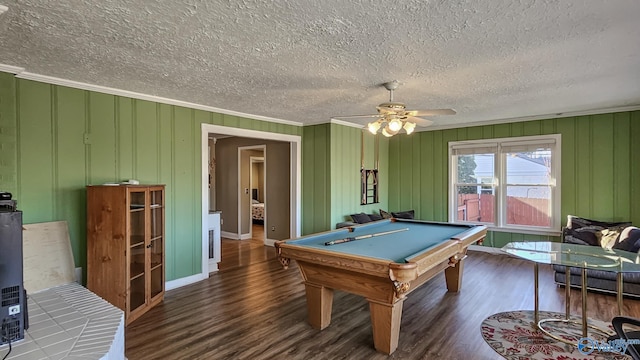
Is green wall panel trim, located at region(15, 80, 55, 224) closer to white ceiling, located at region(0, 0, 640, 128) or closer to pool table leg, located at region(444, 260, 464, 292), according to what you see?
white ceiling, located at region(0, 0, 640, 128)

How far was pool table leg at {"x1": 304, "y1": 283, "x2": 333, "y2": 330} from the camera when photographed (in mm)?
3135

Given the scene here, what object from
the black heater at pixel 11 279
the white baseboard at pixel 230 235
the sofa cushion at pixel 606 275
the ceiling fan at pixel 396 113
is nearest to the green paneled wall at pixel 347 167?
the ceiling fan at pixel 396 113

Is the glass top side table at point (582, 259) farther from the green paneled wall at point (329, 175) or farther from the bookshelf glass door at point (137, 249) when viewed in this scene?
the bookshelf glass door at point (137, 249)

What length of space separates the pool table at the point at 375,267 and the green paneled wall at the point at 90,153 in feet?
6.83

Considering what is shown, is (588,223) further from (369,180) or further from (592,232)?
(369,180)

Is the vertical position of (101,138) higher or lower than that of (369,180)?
higher

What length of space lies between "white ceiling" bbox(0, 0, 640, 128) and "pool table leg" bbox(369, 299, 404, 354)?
2.11 m

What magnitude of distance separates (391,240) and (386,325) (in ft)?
3.18

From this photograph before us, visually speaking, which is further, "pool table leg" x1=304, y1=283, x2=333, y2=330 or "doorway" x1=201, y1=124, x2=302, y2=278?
"doorway" x1=201, y1=124, x2=302, y2=278

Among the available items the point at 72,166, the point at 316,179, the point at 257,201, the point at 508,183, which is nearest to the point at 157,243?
the point at 72,166

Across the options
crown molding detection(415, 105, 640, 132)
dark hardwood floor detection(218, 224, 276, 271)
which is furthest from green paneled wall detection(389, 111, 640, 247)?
dark hardwood floor detection(218, 224, 276, 271)

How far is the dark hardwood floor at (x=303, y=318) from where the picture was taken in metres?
2.77

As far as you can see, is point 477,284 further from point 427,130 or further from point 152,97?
point 152,97

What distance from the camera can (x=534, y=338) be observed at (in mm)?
2971
